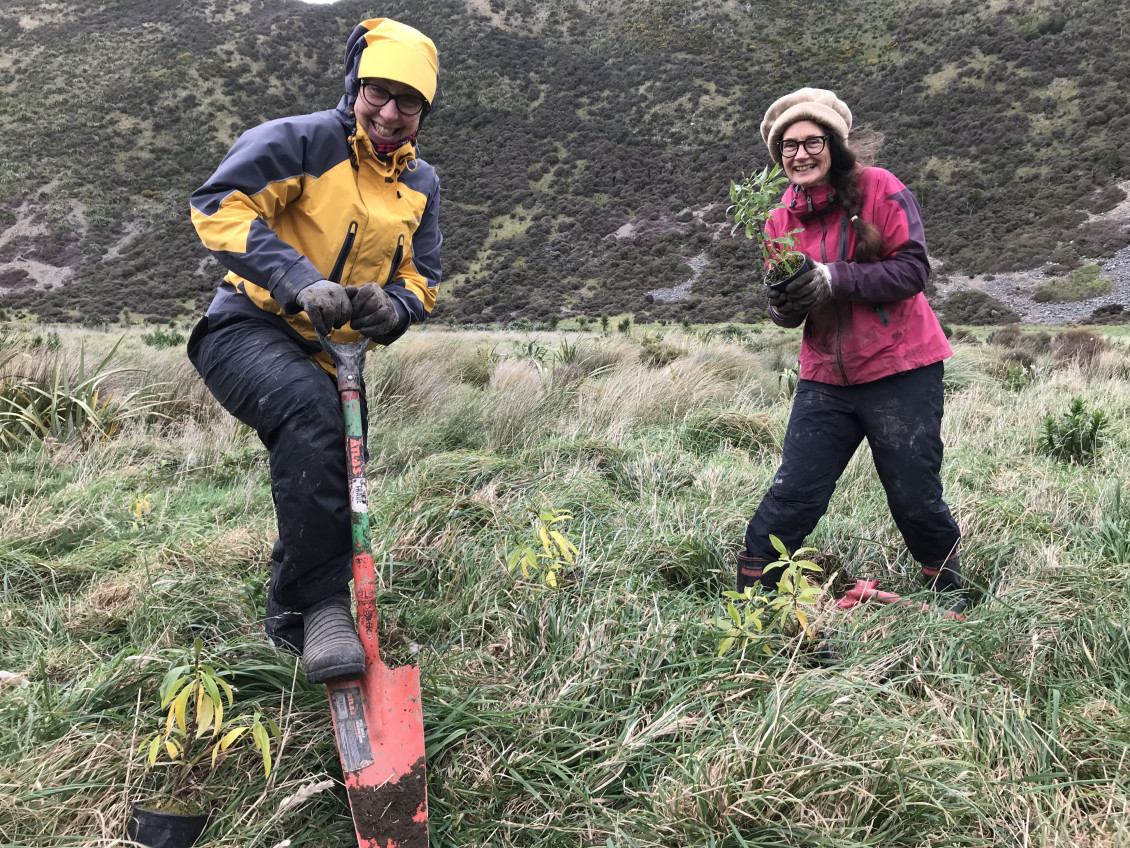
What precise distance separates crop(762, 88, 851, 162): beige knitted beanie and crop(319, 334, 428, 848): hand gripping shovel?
1.86 metres

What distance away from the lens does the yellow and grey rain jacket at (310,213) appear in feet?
6.10

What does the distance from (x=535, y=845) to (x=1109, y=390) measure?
25.5 feet

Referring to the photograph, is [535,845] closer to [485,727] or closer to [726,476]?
[485,727]

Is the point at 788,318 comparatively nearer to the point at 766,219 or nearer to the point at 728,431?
the point at 766,219

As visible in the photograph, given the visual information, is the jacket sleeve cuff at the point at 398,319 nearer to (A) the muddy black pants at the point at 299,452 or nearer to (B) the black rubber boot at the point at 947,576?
(A) the muddy black pants at the point at 299,452

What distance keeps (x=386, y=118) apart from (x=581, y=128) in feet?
188

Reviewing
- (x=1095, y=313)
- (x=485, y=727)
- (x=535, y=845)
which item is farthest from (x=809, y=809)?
(x=1095, y=313)

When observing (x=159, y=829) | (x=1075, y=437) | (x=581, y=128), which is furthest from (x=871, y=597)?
(x=581, y=128)

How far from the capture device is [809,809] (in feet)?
4.83

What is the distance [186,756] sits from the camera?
62.2 inches

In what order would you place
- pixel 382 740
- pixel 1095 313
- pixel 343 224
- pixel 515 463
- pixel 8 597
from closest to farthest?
pixel 382 740 → pixel 343 224 → pixel 8 597 → pixel 515 463 → pixel 1095 313

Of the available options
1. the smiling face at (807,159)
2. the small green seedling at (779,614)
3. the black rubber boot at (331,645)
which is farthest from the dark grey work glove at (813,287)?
the black rubber boot at (331,645)

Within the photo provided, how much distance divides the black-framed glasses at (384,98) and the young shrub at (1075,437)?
4315 millimetres

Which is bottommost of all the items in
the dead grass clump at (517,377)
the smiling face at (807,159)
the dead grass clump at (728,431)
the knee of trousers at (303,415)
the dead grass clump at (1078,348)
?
the dead grass clump at (1078,348)
